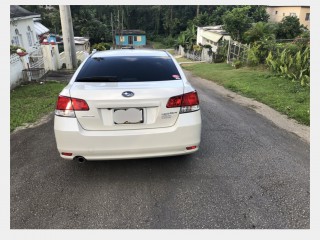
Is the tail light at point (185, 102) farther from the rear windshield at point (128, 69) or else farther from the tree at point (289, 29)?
the tree at point (289, 29)

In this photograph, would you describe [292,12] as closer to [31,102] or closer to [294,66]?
[294,66]

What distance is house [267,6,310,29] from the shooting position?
39.1 meters

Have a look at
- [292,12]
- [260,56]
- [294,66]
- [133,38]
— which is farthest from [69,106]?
[133,38]

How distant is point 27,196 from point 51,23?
47876mm

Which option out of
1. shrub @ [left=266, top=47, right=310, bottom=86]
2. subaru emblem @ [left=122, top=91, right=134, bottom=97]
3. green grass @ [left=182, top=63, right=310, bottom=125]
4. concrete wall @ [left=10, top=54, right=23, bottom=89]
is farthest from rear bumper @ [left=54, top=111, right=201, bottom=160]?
concrete wall @ [left=10, top=54, right=23, bottom=89]

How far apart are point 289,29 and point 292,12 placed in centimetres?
2132

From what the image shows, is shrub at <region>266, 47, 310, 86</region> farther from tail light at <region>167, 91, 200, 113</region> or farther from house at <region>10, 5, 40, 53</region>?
house at <region>10, 5, 40, 53</region>

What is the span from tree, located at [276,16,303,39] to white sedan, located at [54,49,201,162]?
1015 inches

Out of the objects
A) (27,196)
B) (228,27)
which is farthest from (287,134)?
(228,27)

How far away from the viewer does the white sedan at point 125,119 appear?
2.85m

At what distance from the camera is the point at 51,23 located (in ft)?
145

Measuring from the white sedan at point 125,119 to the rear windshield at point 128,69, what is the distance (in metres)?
0.11

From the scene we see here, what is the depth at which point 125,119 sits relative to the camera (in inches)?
114

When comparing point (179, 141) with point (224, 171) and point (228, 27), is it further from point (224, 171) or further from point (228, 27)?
point (228, 27)
